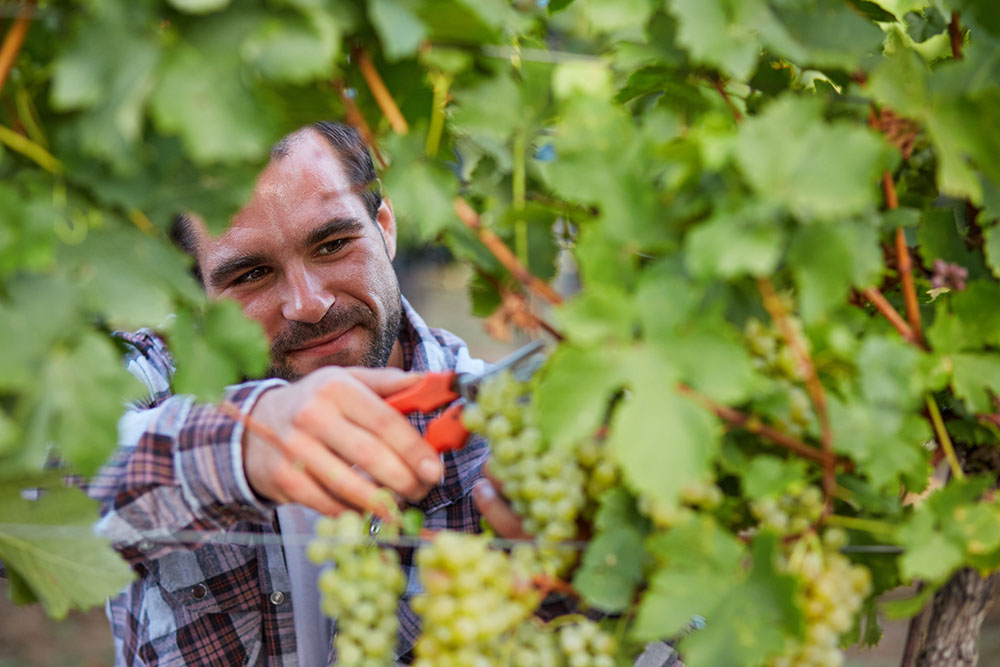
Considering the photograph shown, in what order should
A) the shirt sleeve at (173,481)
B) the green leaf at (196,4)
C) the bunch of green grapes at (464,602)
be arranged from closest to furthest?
the green leaf at (196,4) < the bunch of green grapes at (464,602) < the shirt sleeve at (173,481)

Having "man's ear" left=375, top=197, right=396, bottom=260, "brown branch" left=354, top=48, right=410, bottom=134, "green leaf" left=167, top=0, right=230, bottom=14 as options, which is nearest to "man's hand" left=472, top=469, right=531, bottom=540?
"brown branch" left=354, top=48, right=410, bottom=134

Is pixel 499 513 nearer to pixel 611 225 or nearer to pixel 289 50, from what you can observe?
pixel 611 225

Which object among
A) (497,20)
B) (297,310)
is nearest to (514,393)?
(497,20)

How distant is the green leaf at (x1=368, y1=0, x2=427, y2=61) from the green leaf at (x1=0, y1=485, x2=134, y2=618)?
516mm

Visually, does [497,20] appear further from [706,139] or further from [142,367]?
[142,367]

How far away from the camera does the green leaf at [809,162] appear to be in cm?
56

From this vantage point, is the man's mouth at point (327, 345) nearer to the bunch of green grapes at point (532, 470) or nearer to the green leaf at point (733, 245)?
the bunch of green grapes at point (532, 470)

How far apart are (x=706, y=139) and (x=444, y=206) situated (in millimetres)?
198

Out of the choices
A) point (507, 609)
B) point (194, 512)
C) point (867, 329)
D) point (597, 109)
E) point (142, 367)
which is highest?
point (597, 109)

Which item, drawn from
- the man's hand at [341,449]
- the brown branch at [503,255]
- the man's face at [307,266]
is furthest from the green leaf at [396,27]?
the man's face at [307,266]

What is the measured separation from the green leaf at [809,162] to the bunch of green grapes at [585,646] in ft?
1.19

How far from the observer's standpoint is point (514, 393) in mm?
725

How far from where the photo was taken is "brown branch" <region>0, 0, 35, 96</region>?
0.60m

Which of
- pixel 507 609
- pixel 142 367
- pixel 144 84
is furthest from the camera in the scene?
pixel 142 367
